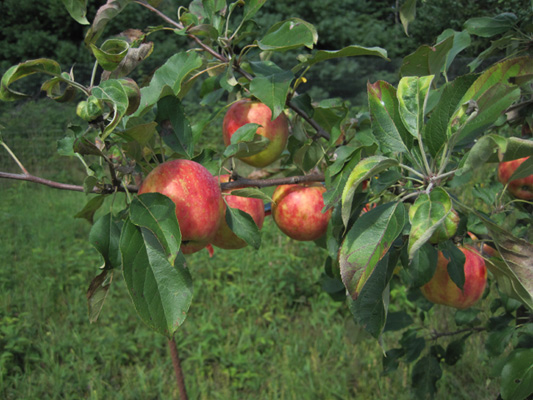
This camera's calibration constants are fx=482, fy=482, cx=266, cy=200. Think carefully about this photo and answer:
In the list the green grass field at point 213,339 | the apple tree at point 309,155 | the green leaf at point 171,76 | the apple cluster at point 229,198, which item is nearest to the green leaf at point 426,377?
the green grass field at point 213,339

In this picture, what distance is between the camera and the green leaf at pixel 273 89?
55cm

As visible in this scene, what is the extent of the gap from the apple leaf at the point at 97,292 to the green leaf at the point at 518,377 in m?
0.60

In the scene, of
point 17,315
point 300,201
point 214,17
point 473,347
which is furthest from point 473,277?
point 17,315

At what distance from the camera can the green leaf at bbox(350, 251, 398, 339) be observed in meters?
0.49

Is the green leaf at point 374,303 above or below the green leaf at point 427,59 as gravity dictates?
below

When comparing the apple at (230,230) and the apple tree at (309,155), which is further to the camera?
the apple at (230,230)

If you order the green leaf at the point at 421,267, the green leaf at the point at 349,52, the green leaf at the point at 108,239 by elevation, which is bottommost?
the green leaf at the point at 421,267

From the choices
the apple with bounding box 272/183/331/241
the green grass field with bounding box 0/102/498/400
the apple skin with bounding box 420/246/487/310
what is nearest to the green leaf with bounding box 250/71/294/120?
the apple with bounding box 272/183/331/241

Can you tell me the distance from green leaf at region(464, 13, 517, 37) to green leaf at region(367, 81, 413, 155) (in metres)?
0.47

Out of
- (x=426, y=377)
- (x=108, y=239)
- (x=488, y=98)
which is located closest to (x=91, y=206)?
(x=108, y=239)

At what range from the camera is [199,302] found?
214cm

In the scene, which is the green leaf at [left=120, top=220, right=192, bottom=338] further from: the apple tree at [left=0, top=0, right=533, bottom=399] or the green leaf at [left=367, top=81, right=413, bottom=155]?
the green leaf at [left=367, top=81, right=413, bottom=155]

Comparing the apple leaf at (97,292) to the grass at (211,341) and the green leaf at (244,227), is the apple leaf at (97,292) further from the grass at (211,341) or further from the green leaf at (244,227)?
the grass at (211,341)

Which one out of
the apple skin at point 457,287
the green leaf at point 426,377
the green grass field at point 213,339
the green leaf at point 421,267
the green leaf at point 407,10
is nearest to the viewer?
the green leaf at point 421,267
